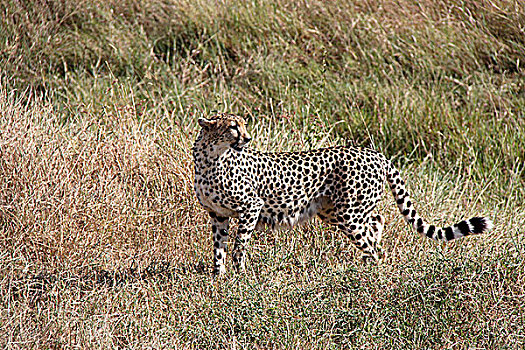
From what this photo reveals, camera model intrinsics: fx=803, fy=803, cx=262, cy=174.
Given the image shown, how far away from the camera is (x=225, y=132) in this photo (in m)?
4.32

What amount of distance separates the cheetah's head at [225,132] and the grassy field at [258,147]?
67 cm

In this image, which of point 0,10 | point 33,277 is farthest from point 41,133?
point 0,10

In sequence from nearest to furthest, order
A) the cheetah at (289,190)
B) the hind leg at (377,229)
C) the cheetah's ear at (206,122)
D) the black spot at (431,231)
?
the cheetah's ear at (206,122), the cheetah at (289,190), the black spot at (431,231), the hind leg at (377,229)

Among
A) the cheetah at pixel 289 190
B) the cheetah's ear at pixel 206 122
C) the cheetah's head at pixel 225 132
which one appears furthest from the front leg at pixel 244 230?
the cheetah's ear at pixel 206 122

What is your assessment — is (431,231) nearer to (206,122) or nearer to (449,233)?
(449,233)

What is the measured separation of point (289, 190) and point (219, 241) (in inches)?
19.6

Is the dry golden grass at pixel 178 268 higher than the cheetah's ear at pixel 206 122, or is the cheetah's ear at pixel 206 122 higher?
the cheetah's ear at pixel 206 122

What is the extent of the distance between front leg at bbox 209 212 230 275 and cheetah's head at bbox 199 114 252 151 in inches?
18.8

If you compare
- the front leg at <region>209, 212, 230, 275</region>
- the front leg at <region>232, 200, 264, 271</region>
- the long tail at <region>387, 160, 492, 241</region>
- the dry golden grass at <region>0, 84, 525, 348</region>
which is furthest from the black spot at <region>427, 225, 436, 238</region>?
the front leg at <region>209, 212, 230, 275</region>

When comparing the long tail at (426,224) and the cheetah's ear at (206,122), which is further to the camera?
the long tail at (426,224)

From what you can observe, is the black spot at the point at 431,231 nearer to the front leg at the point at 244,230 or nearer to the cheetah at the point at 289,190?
the cheetah at the point at 289,190

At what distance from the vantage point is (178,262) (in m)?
4.85

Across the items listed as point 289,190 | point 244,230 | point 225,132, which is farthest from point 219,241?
point 225,132

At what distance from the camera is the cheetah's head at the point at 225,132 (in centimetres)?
429
